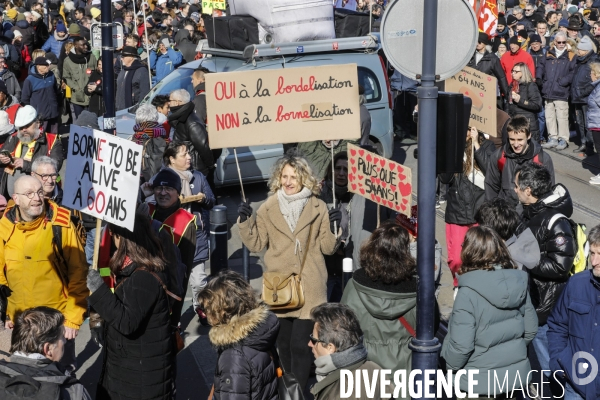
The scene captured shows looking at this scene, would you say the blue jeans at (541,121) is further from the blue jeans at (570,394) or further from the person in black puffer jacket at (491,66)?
the blue jeans at (570,394)

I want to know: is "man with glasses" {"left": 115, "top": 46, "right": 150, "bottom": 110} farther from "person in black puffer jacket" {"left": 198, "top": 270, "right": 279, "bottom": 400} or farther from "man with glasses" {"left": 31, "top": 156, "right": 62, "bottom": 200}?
"person in black puffer jacket" {"left": 198, "top": 270, "right": 279, "bottom": 400}

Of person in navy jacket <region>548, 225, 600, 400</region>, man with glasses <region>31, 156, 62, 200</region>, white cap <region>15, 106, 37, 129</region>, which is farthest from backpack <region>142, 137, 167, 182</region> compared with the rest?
person in navy jacket <region>548, 225, 600, 400</region>

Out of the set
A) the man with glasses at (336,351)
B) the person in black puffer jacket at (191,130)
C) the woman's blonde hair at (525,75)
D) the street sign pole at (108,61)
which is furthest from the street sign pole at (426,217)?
the woman's blonde hair at (525,75)

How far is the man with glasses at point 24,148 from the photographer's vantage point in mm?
8617

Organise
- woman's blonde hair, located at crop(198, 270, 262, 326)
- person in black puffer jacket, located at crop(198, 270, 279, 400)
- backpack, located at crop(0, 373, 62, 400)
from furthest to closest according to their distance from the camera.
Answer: woman's blonde hair, located at crop(198, 270, 262, 326)
person in black puffer jacket, located at crop(198, 270, 279, 400)
backpack, located at crop(0, 373, 62, 400)

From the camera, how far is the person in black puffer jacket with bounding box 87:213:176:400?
204 inches

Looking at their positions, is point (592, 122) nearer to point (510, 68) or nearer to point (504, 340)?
point (510, 68)

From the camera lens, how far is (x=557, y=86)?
15.4m

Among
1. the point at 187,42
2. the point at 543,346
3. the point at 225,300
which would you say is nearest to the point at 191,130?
the point at 543,346

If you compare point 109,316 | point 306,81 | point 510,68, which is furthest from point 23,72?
point 109,316

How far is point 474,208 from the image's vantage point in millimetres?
8570

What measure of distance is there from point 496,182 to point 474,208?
318 mm

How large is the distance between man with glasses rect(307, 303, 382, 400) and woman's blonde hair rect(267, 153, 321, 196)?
82.1 inches

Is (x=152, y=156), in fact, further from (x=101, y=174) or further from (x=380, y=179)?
(x=101, y=174)
